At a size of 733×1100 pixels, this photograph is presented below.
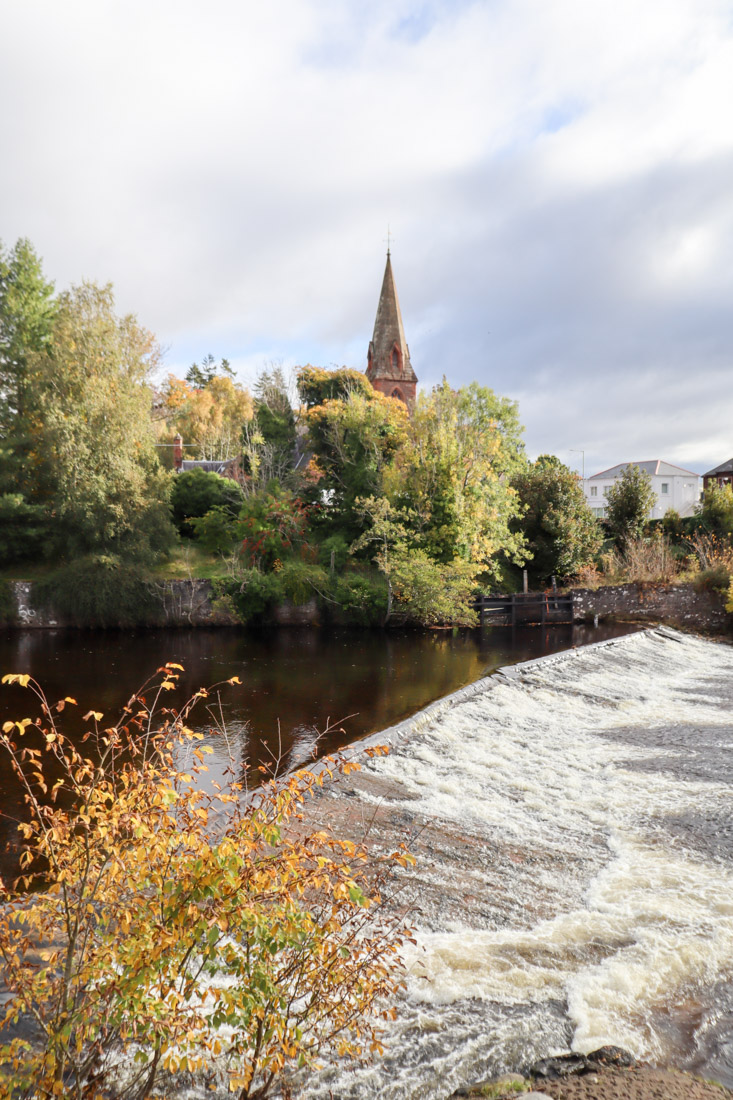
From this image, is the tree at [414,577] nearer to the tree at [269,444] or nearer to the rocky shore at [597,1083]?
the tree at [269,444]

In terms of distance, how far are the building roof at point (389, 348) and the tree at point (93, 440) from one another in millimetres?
25840

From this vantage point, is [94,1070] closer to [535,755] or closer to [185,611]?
[535,755]

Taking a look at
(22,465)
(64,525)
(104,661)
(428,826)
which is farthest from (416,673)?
(22,465)

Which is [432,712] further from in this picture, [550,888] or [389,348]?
[389,348]

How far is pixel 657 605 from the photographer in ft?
86.0

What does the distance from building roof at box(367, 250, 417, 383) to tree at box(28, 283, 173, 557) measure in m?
25.8

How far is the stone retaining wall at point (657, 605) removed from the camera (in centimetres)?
2488

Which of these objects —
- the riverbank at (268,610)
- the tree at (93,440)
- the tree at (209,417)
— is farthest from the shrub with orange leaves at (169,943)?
the tree at (209,417)

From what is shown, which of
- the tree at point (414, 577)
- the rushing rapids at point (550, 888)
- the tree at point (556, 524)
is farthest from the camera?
the tree at point (556, 524)

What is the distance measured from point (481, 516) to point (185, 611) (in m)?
12.0

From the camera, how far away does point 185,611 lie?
84.1 ft

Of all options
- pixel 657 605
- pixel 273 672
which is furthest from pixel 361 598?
pixel 657 605

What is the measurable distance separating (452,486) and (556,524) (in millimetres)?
7075

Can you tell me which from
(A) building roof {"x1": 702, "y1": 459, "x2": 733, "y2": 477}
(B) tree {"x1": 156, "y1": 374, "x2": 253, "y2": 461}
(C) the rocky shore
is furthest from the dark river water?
(A) building roof {"x1": 702, "y1": 459, "x2": 733, "y2": 477}
